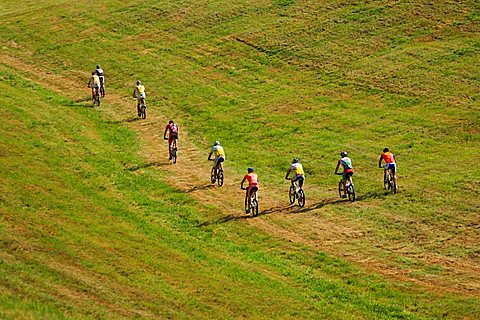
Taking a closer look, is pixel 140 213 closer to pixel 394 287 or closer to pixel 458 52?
pixel 394 287

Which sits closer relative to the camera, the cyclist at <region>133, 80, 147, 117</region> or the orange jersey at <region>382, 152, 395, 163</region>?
the orange jersey at <region>382, 152, 395, 163</region>

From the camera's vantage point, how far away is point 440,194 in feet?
136

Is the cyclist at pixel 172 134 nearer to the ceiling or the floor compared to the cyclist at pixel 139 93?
nearer to the floor

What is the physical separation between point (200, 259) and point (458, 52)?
133ft

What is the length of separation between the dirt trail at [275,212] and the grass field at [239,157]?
13 centimetres

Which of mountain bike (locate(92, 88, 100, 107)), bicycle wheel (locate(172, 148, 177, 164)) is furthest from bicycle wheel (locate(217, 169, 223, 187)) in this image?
mountain bike (locate(92, 88, 100, 107))

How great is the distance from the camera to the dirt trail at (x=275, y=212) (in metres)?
32.5

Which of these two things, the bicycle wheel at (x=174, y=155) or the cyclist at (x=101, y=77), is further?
the cyclist at (x=101, y=77)

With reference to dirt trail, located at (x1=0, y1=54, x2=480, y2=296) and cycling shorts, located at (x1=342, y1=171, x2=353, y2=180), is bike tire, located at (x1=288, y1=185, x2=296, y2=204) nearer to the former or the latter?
dirt trail, located at (x1=0, y1=54, x2=480, y2=296)

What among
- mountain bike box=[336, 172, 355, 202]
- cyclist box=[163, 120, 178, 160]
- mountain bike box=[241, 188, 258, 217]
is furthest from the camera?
cyclist box=[163, 120, 178, 160]

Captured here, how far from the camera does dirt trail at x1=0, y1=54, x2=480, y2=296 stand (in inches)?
1281

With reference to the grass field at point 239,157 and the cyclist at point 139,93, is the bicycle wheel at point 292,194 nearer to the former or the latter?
the grass field at point 239,157

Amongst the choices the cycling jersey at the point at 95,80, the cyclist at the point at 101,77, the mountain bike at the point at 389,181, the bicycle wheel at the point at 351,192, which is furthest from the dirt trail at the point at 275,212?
the mountain bike at the point at 389,181

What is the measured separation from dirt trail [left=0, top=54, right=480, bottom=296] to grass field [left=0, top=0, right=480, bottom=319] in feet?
0.44
